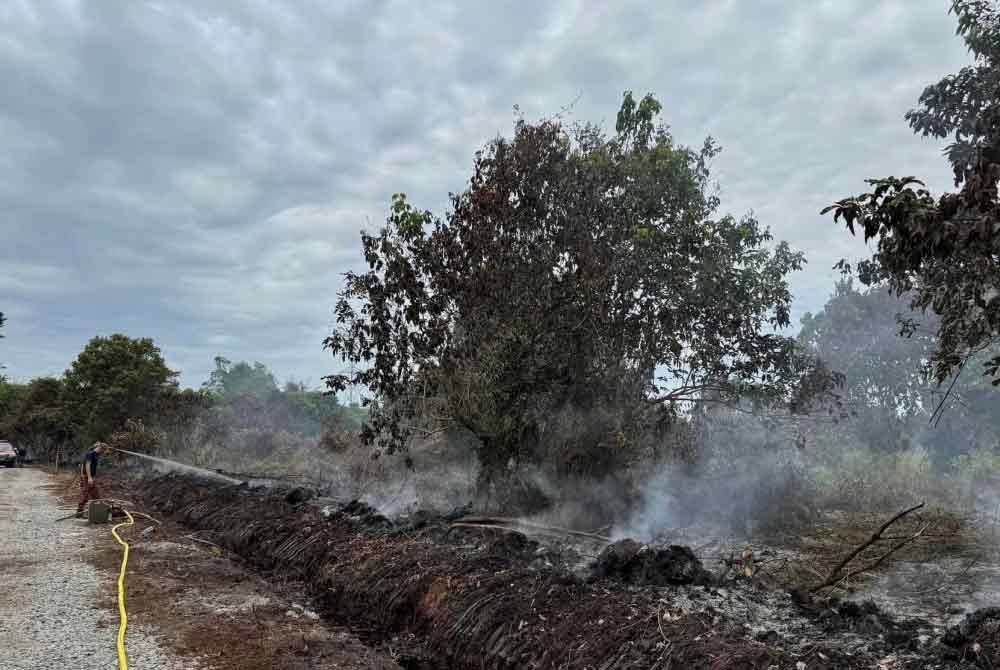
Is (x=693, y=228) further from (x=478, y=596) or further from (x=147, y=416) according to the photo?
(x=147, y=416)

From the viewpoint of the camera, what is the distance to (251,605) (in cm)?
743

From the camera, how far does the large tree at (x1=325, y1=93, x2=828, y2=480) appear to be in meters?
9.91

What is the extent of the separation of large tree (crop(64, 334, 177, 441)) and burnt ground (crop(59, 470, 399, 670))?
22.6 meters

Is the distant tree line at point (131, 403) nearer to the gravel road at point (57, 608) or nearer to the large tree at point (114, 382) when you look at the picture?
the large tree at point (114, 382)

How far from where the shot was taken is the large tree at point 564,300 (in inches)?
390

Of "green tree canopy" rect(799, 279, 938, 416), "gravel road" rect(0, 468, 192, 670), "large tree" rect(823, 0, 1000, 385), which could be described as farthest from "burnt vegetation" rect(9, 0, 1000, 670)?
"green tree canopy" rect(799, 279, 938, 416)

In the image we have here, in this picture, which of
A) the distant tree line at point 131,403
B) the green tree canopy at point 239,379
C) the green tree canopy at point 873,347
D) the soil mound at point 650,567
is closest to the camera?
the soil mound at point 650,567

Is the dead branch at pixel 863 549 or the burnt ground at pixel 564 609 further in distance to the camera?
the dead branch at pixel 863 549

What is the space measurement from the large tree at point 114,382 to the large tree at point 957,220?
3056 cm

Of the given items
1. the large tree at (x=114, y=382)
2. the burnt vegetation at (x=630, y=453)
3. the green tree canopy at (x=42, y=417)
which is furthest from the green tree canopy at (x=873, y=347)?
the green tree canopy at (x=42, y=417)

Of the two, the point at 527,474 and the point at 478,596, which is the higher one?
the point at 527,474

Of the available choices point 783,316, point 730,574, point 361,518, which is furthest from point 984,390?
point 361,518

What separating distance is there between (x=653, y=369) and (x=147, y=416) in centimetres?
2829

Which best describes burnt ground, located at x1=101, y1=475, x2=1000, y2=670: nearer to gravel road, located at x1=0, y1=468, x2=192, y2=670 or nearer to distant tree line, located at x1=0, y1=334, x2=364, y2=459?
gravel road, located at x1=0, y1=468, x2=192, y2=670
